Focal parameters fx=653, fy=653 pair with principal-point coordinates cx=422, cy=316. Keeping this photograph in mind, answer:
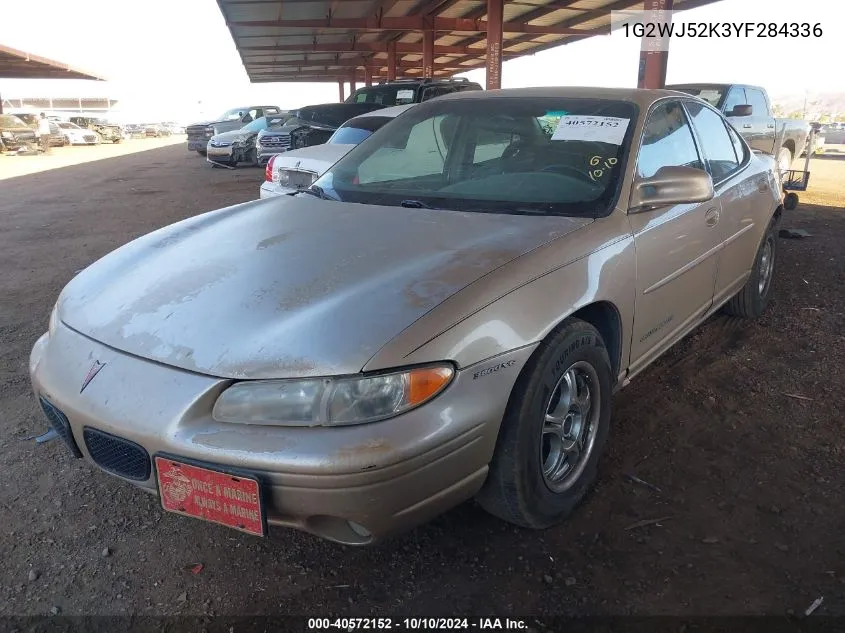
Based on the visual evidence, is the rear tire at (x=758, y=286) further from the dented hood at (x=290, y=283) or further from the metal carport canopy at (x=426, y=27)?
the metal carport canopy at (x=426, y=27)

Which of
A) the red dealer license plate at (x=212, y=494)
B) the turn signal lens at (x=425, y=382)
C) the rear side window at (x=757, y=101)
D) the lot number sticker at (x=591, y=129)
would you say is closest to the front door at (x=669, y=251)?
the lot number sticker at (x=591, y=129)

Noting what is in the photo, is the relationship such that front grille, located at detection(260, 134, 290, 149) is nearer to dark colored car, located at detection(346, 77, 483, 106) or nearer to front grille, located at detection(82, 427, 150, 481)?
dark colored car, located at detection(346, 77, 483, 106)

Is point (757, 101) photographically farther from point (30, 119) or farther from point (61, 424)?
point (30, 119)

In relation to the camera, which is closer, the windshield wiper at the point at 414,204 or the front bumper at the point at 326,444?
the front bumper at the point at 326,444

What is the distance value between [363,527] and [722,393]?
2.27 metres

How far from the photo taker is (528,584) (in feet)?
6.63

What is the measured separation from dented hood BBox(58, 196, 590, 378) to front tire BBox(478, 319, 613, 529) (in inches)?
14.4

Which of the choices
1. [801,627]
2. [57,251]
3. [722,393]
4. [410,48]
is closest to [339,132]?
[57,251]

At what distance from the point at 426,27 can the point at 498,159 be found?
17580mm

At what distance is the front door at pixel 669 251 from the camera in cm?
263

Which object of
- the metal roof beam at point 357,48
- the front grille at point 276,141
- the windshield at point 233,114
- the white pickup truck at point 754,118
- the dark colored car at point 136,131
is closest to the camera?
the white pickup truck at point 754,118

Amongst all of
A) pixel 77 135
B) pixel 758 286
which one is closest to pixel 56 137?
pixel 77 135

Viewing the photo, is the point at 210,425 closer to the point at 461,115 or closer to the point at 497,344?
the point at 497,344

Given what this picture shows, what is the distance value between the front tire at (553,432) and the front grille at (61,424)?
1277 mm
